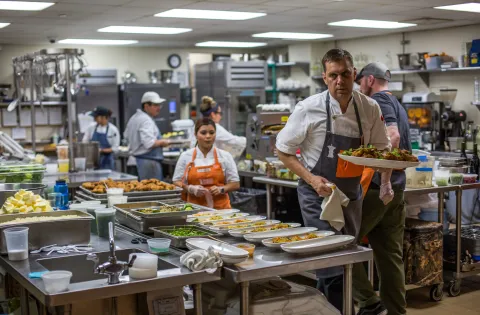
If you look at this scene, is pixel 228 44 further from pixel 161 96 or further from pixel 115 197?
pixel 115 197

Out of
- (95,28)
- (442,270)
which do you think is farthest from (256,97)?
(442,270)

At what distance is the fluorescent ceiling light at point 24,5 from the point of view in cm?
720

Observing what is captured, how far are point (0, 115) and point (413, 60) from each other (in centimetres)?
712

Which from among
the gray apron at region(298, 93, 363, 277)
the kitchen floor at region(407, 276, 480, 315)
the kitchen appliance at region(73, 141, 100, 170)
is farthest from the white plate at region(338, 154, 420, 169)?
the kitchen appliance at region(73, 141, 100, 170)

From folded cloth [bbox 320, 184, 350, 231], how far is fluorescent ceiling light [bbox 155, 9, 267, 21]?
4.63 meters

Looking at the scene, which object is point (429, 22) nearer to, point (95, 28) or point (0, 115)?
point (95, 28)

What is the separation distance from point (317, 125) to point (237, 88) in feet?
26.1

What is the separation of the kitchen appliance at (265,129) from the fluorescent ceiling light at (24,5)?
2.59 meters

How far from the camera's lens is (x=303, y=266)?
3203 mm

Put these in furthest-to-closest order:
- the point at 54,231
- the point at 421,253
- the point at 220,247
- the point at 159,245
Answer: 1. the point at 421,253
2. the point at 54,231
3. the point at 159,245
4. the point at 220,247

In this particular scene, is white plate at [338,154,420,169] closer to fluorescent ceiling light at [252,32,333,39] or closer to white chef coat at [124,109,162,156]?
white chef coat at [124,109,162,156]

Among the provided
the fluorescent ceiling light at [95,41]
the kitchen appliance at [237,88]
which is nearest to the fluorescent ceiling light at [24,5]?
the fluorescent ceiling light at [95,41]

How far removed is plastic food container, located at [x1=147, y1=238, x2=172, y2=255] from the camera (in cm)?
339

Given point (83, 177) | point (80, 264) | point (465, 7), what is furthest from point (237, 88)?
point (80, 264)
